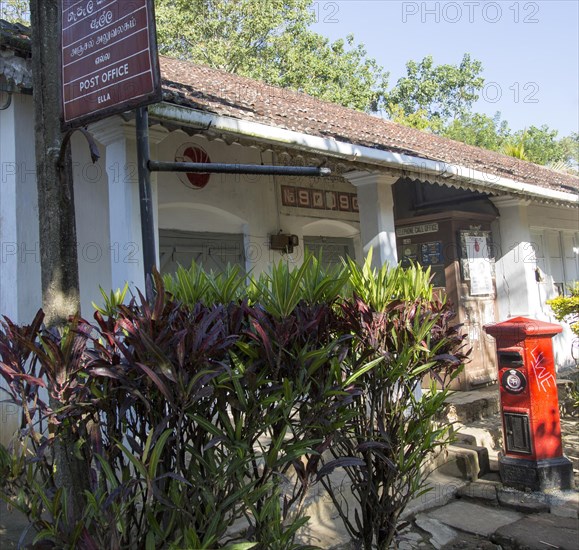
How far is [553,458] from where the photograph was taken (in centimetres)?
525

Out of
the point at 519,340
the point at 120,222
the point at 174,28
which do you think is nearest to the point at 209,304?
the point at 120,222

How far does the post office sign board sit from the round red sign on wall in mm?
3684

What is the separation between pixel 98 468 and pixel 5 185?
12.6ft

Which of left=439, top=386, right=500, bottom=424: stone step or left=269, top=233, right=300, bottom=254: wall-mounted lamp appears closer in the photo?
left=439, top=386, right=500, bottom=424: stone step

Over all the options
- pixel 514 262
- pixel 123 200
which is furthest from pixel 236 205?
pixel 514 262

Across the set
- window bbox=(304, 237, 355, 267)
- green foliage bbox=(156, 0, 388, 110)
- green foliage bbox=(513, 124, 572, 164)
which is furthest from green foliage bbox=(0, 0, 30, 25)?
green foliage bbox=(513, 124, 572, 164)

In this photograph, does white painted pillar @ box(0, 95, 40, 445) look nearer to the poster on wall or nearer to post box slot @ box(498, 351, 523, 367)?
post box slot @ box(498, 351, 523, 367)

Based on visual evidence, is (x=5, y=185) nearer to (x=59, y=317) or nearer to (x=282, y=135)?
(x=282, y=135)

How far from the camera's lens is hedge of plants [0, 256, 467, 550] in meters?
2.35

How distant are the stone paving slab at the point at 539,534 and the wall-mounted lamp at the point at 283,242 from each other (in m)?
4.65

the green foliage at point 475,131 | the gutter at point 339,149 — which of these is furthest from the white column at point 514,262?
the green foliage at point 475,131

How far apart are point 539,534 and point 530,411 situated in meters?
1.19

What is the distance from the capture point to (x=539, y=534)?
4.33m

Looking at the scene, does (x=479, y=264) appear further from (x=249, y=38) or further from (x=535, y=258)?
(x=249, y=38)
